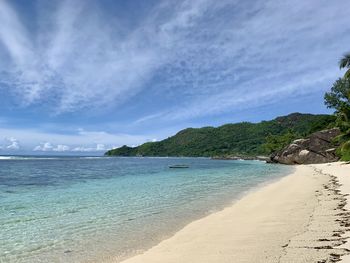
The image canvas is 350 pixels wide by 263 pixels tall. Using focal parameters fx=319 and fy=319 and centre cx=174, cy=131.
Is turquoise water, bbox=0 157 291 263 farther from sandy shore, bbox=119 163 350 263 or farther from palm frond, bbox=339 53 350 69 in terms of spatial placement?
palm frond, bbox=339 53 350 69

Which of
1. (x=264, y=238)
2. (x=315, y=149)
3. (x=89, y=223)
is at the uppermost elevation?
(x=315, y=149)

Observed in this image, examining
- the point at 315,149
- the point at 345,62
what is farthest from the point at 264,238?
the point at 315,149

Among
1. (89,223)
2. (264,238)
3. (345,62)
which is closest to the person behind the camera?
(264,238)

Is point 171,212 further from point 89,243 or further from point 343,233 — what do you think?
point 343,233

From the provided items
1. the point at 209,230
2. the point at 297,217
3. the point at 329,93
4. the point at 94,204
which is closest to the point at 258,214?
the point at 297,217

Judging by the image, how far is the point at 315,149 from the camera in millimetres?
76375

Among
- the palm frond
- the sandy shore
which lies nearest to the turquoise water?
the sandy shore

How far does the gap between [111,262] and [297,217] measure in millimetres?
7365

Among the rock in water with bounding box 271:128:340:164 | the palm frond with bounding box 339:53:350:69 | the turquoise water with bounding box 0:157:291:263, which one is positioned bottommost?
the turquoise water with bounding box 0:157:291:263

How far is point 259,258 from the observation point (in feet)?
23.8

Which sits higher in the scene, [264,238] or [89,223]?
[264,238]

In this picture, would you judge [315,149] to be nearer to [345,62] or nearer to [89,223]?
[345,62]

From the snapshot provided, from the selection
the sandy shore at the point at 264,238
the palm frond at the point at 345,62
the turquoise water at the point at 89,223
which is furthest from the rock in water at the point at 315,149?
the sandy shore at the point at 264,238

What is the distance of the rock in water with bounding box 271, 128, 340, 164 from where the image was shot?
242 ft
